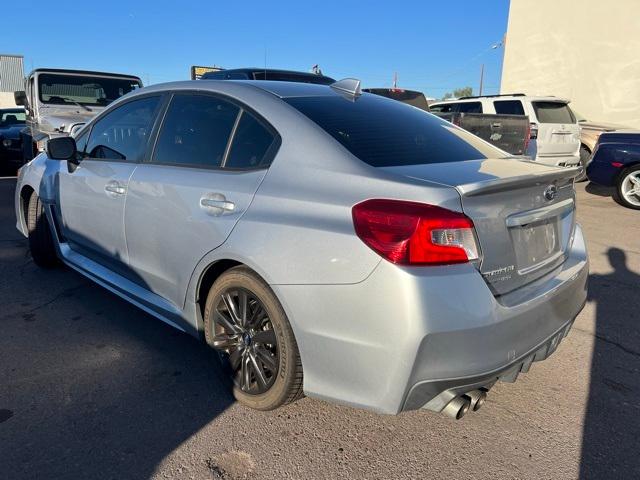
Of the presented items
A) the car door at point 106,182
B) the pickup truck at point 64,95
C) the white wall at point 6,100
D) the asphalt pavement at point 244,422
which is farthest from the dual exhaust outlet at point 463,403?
the white wall at point 6,100

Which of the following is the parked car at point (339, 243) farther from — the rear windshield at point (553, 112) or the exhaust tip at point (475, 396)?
the rear windshield at point (553, 112)

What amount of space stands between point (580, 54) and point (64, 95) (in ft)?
58.3

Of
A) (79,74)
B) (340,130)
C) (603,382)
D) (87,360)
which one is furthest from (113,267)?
(79,74)

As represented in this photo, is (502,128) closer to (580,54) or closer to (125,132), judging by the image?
(125,132)

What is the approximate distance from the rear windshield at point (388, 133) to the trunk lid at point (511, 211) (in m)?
0.14

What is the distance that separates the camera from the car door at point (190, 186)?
2.57m

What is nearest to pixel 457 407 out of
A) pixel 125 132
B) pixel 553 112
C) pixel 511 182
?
pixel 511 182

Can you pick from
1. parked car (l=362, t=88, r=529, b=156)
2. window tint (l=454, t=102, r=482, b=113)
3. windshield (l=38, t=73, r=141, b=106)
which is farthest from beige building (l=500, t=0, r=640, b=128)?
windshield (l=38, t=73, r=141, b=106)

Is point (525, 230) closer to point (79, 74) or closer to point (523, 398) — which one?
point (523, 398)

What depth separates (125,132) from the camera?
3584mm

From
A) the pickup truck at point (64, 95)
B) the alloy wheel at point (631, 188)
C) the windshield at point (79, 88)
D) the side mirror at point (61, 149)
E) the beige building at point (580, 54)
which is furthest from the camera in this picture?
the beige building at point (580, 54)

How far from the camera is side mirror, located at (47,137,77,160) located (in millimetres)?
3660

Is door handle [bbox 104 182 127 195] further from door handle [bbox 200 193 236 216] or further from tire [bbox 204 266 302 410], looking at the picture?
tire [bbox 204 266 302 410]

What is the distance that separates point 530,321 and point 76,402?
A: 2323mm
